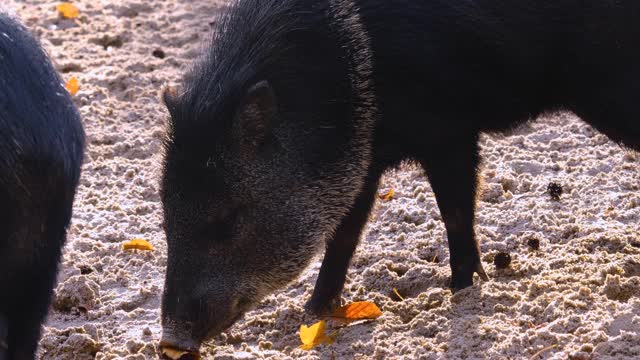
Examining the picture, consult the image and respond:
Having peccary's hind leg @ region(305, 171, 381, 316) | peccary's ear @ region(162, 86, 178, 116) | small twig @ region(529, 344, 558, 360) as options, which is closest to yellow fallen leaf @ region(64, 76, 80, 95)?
peccary's ear @ region(162, 86, 178, 116)

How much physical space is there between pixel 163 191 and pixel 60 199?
0.64 metres

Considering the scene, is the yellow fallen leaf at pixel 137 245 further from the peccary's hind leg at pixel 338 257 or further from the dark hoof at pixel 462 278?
the dark hoof at pixel 462 278

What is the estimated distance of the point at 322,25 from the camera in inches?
142

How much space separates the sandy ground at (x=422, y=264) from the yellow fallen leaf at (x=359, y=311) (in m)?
0.05

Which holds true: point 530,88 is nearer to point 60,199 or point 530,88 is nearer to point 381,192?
point 381,192

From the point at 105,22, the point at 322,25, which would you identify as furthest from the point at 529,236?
the point at 105,22

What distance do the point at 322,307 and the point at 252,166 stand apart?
0.73m

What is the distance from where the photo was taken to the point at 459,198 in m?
3.94

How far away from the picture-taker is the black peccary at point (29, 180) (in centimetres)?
272

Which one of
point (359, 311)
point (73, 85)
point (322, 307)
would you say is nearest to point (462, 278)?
point (359, 311)

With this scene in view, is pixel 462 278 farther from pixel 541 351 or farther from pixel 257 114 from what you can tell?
pixel 257 114

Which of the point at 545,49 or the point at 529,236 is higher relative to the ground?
the point at 545,49

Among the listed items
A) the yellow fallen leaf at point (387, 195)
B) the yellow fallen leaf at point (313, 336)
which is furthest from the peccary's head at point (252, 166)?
the yellow fallen leaf at point (387, 195)

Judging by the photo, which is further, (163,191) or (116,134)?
(116,134)
